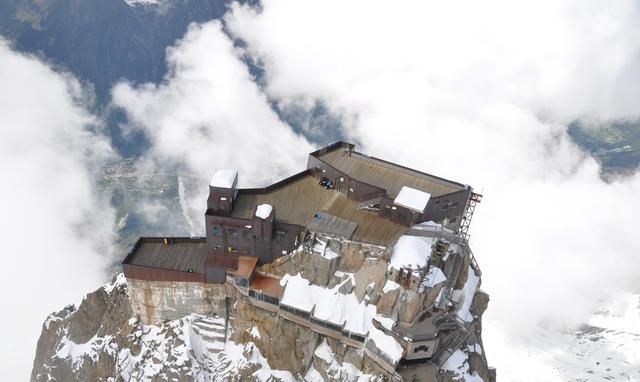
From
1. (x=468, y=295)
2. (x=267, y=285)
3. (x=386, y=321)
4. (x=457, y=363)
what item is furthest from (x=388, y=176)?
(x=457, y=363)

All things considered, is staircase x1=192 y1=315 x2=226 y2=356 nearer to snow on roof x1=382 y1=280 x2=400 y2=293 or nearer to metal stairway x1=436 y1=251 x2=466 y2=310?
snow on roof x1=382 y1=280 x2=400 y2=293

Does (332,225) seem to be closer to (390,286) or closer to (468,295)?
(390,286)

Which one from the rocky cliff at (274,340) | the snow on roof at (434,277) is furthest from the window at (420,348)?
the snow on roof at (434,277)

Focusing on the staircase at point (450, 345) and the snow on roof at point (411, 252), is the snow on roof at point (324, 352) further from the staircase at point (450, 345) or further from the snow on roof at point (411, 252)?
the snow on roof at point (411, 252)

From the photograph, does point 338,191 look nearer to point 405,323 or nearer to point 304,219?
point 304,219

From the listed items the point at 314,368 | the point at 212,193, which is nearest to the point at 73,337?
the point at 212,193

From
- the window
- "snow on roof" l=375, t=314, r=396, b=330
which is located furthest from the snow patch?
"snow on roof" l=375, t=314, r=396, b=330
